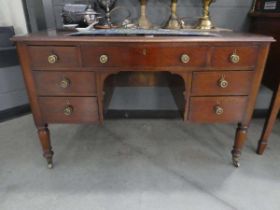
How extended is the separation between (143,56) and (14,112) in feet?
4.46

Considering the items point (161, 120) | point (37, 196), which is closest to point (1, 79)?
point (37, 196)

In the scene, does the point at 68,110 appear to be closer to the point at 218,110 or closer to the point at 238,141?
the point at 218,110

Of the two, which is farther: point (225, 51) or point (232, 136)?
point (232, 136)

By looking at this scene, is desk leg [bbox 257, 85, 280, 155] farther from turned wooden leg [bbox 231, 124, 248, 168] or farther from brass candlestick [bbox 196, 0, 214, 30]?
brass candlestick [bbox 196, 0, 214, 30]

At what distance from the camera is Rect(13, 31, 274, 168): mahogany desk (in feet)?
3.01

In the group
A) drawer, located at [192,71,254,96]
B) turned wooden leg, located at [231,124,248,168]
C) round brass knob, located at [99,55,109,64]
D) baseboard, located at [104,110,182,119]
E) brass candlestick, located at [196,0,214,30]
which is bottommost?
baseboard, located at [104,110,182,119]

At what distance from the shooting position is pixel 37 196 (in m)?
1.05

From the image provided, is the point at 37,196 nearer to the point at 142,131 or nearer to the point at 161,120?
the point at 142,131

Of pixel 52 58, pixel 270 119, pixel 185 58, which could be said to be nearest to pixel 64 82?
pixel 52 58

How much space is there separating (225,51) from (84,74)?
24.6 inches

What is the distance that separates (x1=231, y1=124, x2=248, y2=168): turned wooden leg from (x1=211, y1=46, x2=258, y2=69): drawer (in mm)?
336

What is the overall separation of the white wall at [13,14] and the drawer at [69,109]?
100 cm

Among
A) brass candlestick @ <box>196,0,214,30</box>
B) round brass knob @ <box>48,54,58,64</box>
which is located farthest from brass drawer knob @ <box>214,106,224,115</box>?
round brass knob @ <box>48,54,58,64</box>

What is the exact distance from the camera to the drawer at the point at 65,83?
3.19ft
